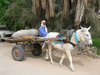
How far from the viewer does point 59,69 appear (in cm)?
481

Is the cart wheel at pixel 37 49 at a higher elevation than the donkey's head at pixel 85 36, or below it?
below

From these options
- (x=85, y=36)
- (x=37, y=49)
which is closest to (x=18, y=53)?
(x=37, y=49)

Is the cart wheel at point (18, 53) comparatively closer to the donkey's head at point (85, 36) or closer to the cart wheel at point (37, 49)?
the cart wheel at point (37, 49)

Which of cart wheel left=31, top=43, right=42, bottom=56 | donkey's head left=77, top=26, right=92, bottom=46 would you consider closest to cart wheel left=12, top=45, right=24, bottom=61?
cart wheel left=31, top=43, right=42, bottom=56

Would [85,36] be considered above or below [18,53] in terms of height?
above

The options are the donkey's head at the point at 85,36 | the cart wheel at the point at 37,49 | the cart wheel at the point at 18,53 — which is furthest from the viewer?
the cart wheel at the point at 37,49

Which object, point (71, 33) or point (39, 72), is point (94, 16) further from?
point (39, 72)

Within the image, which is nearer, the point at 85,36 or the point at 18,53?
the point at 85,36

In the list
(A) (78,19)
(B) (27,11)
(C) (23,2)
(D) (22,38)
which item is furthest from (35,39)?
(C) (23,2)

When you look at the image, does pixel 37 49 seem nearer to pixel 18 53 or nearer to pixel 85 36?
pixel 18 53

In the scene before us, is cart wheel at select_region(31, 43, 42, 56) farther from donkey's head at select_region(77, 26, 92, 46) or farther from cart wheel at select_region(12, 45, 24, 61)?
donkey's head at select_region(77, 26, 92, 46)

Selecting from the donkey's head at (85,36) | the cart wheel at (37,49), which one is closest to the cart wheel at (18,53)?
the cart wheel at (37,49)

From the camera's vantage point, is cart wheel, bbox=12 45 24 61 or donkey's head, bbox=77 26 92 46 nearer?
donkey's head, bbox=77 26 92 46

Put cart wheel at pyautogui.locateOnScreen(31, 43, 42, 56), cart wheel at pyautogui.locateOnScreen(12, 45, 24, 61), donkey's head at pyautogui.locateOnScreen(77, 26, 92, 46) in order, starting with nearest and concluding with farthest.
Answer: donkey's head at pyautogui.locateOnScreen(77, 26, 92, 46) → cart wheel at pyautogui.locateOnScreen(12, 45, 24, 61) → cart wheel at pyautogui.locateOnScreen(31, 43, 42, 56)
